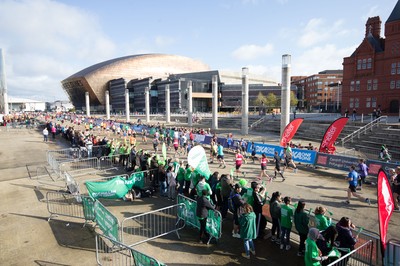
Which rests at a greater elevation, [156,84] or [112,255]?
[156,84]

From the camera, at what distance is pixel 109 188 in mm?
10320

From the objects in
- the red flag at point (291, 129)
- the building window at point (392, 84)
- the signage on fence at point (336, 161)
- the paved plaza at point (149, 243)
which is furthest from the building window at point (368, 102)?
the paved plaza at point (149, 243)

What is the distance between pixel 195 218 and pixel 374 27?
156 feet

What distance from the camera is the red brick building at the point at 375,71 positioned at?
36125 mm

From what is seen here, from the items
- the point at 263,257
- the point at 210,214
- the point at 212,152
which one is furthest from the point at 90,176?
the point at 263,257

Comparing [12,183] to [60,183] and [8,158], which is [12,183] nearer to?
[60,183]

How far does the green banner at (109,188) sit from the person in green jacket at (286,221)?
6.43 m

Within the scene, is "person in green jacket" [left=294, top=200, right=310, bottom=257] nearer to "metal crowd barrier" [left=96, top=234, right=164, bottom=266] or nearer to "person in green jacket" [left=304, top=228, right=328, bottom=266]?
"person in green jacket" [left=304, top=228, right=328, bottom=266]

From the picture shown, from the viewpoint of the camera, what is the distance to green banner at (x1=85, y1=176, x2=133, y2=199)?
9977mm

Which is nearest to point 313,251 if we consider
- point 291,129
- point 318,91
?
point 291,129

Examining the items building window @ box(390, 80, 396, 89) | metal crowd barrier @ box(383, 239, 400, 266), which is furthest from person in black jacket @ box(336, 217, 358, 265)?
building window @ box(390, 80, 396, 89)

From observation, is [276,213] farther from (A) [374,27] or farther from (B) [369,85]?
(A) [374,27]

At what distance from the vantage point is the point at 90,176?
15.3 meters

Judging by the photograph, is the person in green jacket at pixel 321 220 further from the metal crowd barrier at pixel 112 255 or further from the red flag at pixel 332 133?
the red flag at pixel 332 133
